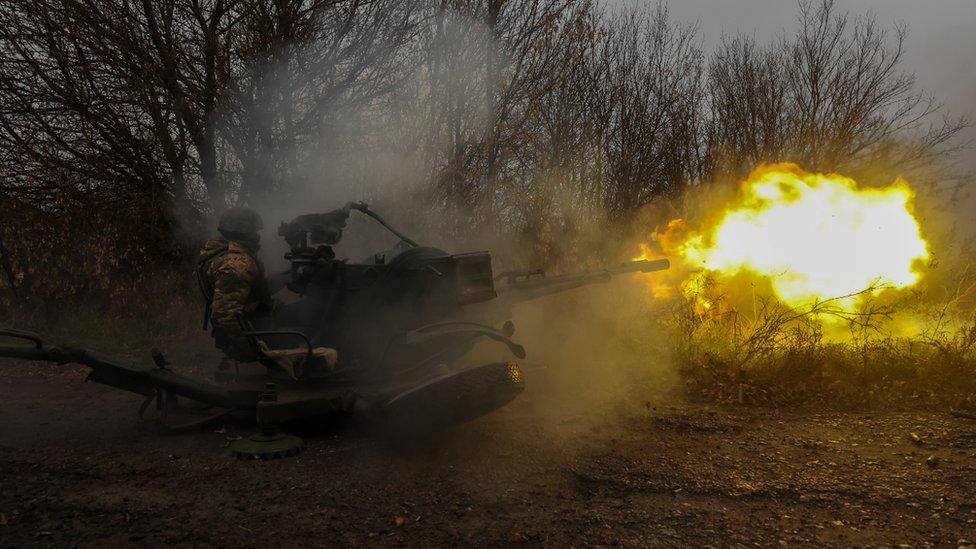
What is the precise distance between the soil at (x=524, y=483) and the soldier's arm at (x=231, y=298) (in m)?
0.82

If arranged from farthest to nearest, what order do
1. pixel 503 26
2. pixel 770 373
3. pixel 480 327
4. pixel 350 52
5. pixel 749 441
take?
1. pixel 503 26
2. pixel 350 52
3. pixel 770 373
4. pixel 480 327
5. pixel 749 441

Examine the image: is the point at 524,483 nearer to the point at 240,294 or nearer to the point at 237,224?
the point at 240,294

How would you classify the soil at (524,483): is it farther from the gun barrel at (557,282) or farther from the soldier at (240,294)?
the gun barrel at (557,282)

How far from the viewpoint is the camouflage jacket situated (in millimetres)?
4945

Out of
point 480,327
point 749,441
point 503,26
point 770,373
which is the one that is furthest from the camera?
point 503,26

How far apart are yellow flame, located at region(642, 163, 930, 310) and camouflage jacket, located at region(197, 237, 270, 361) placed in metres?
6.18

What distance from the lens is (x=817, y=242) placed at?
8805mm

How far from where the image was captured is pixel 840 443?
16.2 ft

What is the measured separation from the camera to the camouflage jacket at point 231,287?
16.2 feet

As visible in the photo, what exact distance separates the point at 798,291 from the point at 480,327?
549cm

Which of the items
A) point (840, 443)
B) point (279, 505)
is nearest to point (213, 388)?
point (279, 505)

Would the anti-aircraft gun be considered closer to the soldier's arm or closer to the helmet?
the soldier's arm

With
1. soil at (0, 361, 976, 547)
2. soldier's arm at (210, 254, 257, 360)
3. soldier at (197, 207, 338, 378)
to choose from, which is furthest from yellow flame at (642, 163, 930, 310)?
soldier's arm at (210, 254, 257, 360)

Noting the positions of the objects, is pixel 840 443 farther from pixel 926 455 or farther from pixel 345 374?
pixel 345 374
